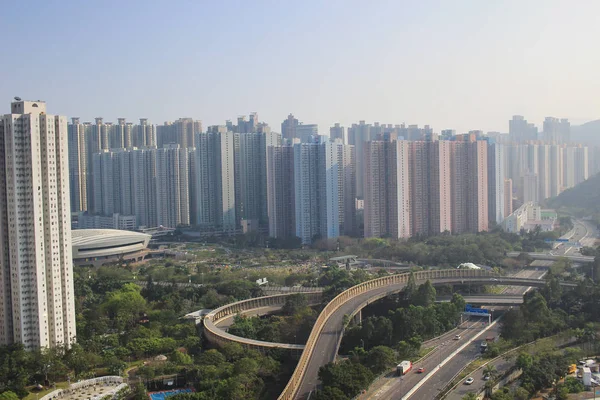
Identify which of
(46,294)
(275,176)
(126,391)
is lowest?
(126,391)

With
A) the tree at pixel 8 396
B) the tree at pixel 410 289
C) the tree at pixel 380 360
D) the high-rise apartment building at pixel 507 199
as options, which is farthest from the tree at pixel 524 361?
the high-rise apartment building at pixel 507 199

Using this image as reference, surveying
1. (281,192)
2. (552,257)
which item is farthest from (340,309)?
(281,192)

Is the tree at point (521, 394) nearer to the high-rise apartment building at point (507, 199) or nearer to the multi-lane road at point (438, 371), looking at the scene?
the multi-lane road at point (438, 371)

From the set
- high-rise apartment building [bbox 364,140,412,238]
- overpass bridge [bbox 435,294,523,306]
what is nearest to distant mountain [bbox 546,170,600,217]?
high-rise apartment building [bbox 364,140,412,238]

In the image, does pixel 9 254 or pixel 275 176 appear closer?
pixel 9 254

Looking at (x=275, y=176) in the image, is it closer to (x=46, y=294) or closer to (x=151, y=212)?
(x=151, y=212)

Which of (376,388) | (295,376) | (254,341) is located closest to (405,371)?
(376,388)

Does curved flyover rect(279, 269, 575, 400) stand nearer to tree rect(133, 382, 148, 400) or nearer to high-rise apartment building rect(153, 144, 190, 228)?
tree rect(133, 382, 148, 400)
